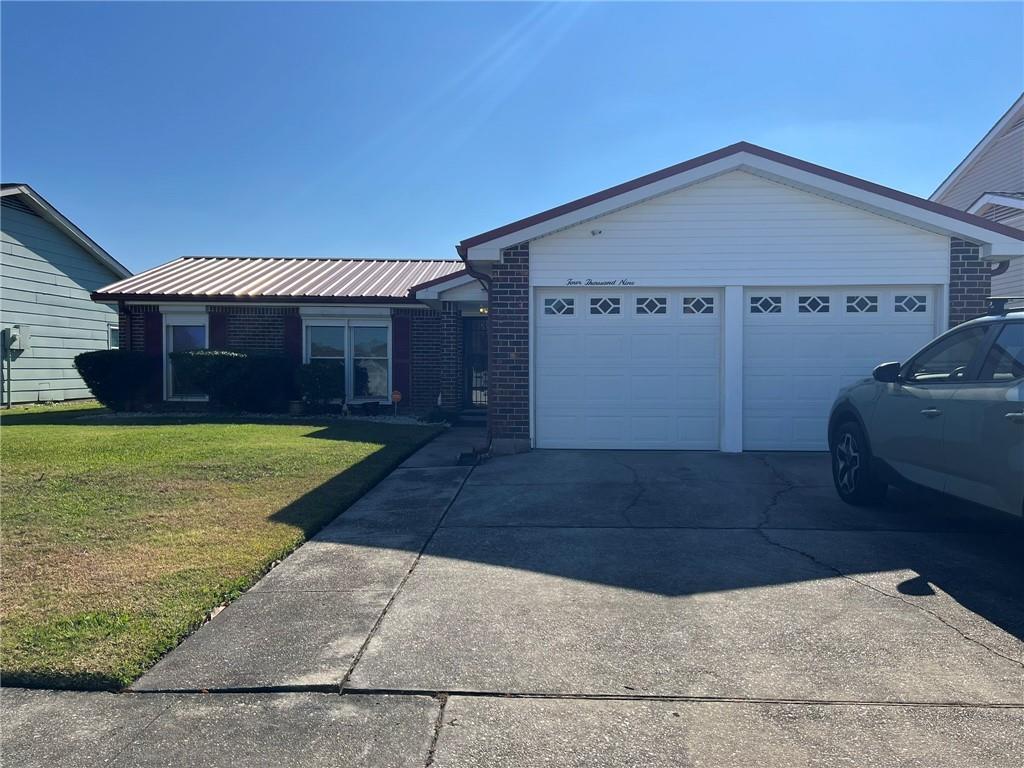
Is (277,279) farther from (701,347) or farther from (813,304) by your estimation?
(813,304)

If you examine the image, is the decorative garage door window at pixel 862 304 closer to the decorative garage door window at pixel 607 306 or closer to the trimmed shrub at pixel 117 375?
the decorative garage door window at pixel 607 306

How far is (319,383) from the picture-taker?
15.4 m

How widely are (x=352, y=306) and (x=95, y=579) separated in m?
11.5

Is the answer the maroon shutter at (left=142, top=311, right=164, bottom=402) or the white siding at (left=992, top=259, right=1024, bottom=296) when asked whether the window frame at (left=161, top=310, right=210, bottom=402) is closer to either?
the maroon shutter at (left=142, top=311, right=164, bottom=402)

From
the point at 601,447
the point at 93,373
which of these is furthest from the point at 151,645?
the point at 93,373

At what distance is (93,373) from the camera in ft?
51.5

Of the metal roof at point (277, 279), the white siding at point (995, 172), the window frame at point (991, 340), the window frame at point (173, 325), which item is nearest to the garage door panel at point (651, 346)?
the window frame at point (991, 340)

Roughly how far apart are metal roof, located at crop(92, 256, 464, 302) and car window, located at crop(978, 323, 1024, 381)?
39.1 feet

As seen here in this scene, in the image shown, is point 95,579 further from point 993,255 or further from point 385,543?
point 993,255

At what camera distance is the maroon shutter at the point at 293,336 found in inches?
644

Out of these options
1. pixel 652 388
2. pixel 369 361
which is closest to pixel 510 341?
pixel 652 388

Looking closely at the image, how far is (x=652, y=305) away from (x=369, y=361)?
8151 millimetres

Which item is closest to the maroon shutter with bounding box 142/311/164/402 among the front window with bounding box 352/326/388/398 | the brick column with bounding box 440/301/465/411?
the front window with bounding box 352/326/388/398

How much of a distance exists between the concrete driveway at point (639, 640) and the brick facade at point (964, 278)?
13.7 feet
